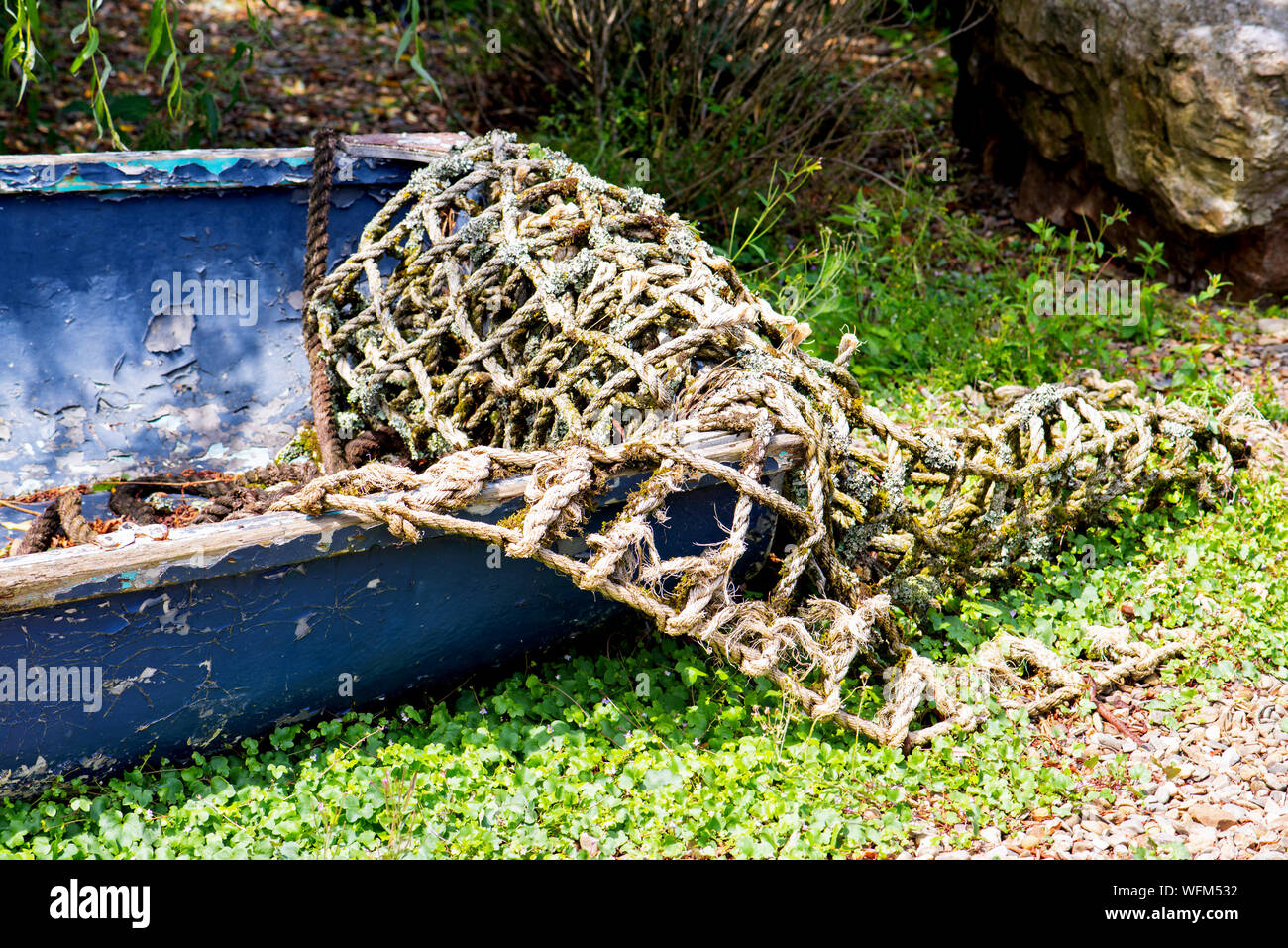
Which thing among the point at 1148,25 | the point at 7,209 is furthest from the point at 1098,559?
the point at 7,209

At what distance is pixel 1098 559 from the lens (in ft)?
10.9

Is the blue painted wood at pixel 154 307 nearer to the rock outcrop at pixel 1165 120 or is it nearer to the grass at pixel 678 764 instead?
the grass at pixel 678 764

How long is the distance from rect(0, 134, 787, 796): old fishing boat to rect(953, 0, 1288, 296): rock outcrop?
125 inches

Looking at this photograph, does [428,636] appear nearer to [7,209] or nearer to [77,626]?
[77,626]

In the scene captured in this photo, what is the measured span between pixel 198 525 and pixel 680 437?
106 centimetres

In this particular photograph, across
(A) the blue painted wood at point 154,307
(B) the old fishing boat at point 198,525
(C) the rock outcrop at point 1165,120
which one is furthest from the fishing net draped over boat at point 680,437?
(C) the rock outcrop at point 1165,120

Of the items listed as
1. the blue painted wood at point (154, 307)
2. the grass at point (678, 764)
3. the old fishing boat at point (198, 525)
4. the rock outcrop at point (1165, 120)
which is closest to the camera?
the old fishing boat at point (198, 525)

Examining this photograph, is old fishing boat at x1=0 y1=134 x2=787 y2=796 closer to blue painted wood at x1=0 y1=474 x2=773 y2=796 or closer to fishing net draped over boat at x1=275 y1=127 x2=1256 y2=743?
blue painted wood at x1=0 y1=474 x2=773 y2=796

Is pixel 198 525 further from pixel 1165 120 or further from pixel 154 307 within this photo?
pixel 1165 120

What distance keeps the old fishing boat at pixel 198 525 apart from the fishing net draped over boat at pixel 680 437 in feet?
0.37

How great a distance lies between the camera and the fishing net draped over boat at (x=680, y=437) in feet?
7.59

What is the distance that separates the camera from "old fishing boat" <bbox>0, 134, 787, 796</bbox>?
2.16m

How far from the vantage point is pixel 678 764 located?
2.47 metres

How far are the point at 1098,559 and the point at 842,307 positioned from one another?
1.74m
